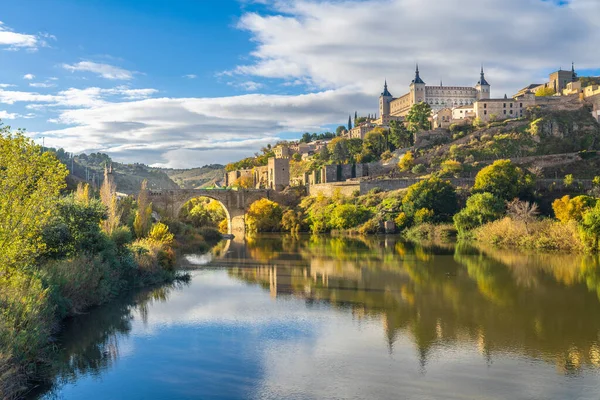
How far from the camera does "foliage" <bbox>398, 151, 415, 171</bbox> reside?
193 feet

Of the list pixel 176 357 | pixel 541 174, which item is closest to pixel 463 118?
pixel 541 174

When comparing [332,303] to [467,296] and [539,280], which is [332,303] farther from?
[539,280]

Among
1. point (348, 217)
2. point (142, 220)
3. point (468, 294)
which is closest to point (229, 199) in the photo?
point (348, 217)

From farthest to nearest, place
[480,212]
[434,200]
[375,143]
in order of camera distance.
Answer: [375,143] < [434,200] < [480,212]

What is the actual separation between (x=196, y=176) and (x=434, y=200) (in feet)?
358

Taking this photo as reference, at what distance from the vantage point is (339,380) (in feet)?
34.1

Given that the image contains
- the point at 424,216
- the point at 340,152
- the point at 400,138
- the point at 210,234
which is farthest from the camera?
the point at 340,152

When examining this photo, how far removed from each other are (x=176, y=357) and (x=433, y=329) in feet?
20.7

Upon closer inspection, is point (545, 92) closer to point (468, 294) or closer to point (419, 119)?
point (419, 119)

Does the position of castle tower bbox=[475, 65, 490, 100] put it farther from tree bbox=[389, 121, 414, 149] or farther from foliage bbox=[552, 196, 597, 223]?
foliage bbox=[552, 196, 597, 223]

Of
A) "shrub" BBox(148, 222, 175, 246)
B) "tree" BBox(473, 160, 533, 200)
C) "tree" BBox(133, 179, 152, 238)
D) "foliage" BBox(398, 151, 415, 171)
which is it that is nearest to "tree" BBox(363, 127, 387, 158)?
"foliage" BBox(398, 151, 415, 171)

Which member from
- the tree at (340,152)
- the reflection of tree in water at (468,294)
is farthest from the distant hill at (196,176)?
the reflection of tree in water at (468,294)

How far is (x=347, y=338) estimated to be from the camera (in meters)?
13.1

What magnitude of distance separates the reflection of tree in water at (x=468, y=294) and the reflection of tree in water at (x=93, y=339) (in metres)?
5.13
